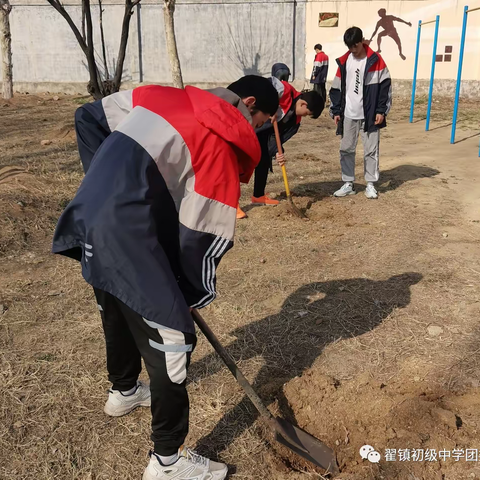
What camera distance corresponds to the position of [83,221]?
1.69 metres

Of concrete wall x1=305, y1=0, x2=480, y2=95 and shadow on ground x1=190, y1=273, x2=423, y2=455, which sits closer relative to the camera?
shadow on ground x1=190, y1=273, x2=423, y2=455

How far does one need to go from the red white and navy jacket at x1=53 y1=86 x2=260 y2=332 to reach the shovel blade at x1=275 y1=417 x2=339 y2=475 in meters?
0.88

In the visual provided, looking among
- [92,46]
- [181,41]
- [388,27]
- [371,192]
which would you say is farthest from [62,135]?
[388,27]

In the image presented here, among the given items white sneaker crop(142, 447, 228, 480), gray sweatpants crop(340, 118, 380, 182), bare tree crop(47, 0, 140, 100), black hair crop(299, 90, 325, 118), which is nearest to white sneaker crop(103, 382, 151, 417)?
white sneaker crop(142, 447, 228, 480)

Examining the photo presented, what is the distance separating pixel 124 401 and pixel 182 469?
57 centimetres

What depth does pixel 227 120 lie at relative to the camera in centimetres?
167

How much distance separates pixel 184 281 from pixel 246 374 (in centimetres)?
116

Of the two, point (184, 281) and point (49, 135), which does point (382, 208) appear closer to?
point (184, 281)

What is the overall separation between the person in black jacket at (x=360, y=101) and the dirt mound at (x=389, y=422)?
348cm

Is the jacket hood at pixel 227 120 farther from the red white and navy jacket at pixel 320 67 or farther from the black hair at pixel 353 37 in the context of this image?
the red white and navy jacket at pixel 320 67

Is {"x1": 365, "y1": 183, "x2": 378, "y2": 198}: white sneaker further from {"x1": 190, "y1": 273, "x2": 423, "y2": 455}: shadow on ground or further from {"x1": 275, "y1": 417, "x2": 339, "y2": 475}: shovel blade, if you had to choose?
{"x1": 275, "y1": 417, "x2": 339, "y2": 475}: shovel blade

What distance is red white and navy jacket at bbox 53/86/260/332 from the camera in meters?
1.64

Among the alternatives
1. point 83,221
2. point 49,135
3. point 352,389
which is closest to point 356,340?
point 352,389

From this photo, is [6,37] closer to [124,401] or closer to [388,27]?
[388,27]
